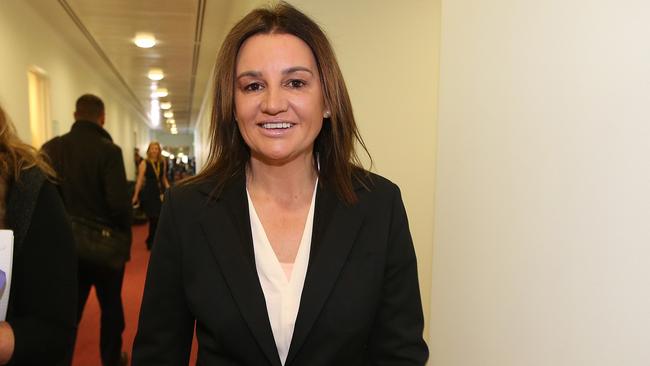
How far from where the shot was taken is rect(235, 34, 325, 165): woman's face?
126cm

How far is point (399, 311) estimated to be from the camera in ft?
4.33

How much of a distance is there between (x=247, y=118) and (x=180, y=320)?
0.55 m

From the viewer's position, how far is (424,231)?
9.29 feet

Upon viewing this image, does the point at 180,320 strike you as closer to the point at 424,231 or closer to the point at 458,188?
the point at 458,188

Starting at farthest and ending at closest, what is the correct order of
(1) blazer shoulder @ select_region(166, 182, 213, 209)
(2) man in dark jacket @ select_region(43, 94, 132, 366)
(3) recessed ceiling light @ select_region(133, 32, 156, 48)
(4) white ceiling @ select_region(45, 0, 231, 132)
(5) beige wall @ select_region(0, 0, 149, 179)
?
(3) recessed ceiling light @ select_region(133, 32, 156, 48) → (4) white ceiling @ select_region(45, 0, 231, 132) → (5) beige wall @ select_region(0, 0, 149, 179) → (2) man in dark jacket @ select_region(43, 94, 132, 366) → (1) blazer shoulder @ select_region(166, 182, 213, 209)

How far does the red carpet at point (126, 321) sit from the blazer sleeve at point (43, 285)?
7.78 feet

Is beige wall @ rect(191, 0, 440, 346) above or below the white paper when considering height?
above

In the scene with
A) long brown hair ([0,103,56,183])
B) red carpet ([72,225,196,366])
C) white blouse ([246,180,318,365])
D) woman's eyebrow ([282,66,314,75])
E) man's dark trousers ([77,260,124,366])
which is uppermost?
woman's eyebrow ([282,66,314,75])

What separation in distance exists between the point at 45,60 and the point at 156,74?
3.64 m

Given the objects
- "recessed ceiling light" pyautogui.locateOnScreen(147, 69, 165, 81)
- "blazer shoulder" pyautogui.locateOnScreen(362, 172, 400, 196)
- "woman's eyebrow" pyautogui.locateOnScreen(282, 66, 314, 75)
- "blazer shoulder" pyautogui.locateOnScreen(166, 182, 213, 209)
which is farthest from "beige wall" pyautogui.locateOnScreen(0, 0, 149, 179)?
"blazer shoulder" pyautogui.locateOnScreen(362, 172, 400, 196)

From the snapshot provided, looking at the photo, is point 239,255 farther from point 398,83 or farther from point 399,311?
point 398,83

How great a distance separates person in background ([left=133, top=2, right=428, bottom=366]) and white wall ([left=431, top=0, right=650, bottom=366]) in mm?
187

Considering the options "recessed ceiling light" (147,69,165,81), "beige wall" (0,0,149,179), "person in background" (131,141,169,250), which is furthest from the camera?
"recessed ceiling light" (147,69,165,81)

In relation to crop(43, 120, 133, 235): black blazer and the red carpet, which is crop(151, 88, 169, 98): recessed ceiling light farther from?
crop(43, 120, 133, 235): black blazer
